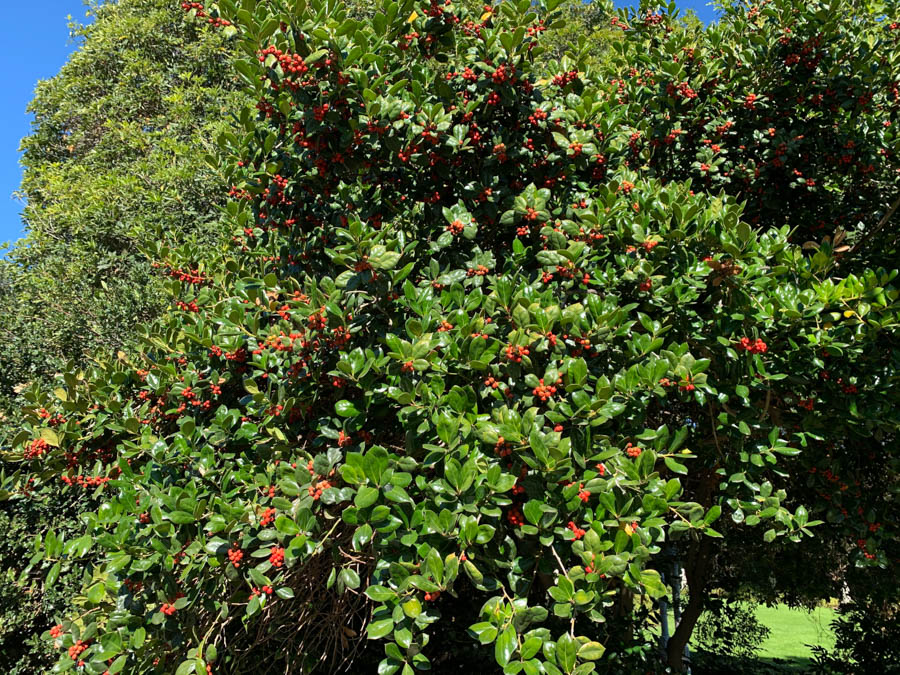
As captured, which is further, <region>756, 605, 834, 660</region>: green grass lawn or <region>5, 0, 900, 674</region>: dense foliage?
<region>756, 605, 834, 660</region>: green grass lawn

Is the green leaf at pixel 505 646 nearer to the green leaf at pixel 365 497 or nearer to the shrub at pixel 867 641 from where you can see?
the green leaf at pixel 365 497

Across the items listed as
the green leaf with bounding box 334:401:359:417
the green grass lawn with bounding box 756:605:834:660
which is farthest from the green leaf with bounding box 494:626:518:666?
the green grass lawn with bounding box 756:605:834:660

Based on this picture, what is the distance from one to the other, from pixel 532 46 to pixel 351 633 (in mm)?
3307

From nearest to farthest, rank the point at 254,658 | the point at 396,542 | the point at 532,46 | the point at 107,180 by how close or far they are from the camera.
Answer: the point at 396,542, the point at 532,46, the point at 254,658, the point at 107,180

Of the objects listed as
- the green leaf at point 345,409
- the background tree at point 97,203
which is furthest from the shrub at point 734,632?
the background tree at point 97,203

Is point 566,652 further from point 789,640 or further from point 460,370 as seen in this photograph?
point 789,640

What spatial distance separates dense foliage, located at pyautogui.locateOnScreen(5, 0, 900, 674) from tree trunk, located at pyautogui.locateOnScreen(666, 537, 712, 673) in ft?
5.00

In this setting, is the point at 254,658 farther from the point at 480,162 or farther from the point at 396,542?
the point at 480,162

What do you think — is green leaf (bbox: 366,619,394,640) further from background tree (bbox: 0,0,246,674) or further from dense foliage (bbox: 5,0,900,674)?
background tree (bbox: 0,0,246,674)

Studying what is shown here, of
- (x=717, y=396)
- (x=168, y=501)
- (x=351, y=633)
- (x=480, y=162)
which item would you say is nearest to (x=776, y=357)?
(x=717, y=396)

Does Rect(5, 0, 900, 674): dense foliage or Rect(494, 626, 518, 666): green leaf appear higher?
Rect(5, 0, 900, 674): dense foliage

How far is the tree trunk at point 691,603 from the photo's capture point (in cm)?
516

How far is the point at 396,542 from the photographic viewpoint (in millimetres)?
2188

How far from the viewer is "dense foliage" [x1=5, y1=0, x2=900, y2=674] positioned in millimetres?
2219
